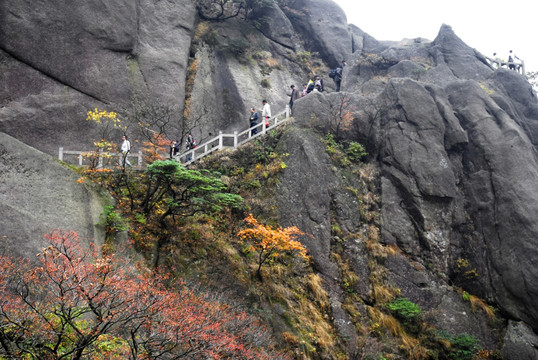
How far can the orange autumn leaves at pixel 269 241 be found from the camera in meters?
12.9

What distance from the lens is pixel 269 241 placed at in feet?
42.7

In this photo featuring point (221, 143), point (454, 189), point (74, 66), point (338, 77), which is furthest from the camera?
point (338, 77)

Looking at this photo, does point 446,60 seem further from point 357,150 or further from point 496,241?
point 496,241

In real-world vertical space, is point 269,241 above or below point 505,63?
below

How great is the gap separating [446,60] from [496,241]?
17.0 metres

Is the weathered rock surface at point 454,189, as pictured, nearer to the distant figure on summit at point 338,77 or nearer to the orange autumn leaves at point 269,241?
the orange autumn leaves at point 269,241

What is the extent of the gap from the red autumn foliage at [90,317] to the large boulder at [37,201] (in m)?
0.66

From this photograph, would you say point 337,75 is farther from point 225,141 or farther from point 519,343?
point 519,343

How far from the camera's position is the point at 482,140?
64.5 ft

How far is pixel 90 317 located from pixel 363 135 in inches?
653

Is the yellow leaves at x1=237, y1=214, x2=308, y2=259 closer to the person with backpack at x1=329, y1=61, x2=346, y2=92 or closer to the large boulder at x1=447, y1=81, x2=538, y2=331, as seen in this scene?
the large boulder at x1=447, y1=81, x2=538, y2=331

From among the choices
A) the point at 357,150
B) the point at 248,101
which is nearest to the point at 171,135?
the point at 248,101

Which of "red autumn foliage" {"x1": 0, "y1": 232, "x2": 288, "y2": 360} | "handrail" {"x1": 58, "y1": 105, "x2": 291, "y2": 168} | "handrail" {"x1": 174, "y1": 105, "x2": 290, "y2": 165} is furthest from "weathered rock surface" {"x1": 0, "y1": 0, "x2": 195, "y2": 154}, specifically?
"red autumn foliage" {"x1": 0, "y1": 232, "x2": 288, "y2": 360}

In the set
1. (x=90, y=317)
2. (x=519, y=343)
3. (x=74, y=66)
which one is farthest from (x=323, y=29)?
(x=90, y=317)
